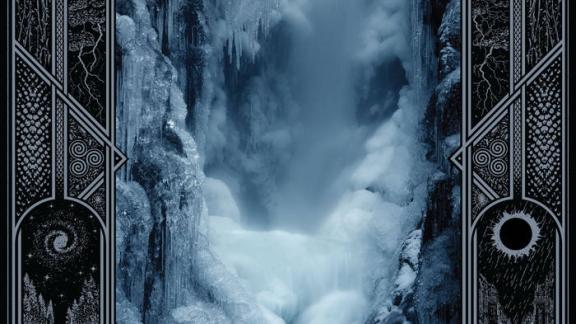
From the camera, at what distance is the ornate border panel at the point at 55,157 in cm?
273

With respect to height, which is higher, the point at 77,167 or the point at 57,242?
the point at 77,167

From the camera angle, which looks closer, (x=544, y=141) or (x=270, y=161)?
(x=544, y=141)

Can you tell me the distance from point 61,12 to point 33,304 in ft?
4.24

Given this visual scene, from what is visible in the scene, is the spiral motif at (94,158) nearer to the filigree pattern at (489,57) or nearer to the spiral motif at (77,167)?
the spiral motif at (77,167)

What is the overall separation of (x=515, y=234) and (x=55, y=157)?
6.69 ft

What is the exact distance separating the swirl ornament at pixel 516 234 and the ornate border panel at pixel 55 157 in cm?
172

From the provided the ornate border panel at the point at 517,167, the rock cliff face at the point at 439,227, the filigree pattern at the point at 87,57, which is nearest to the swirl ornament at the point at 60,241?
the filigree pattern at the point at 87,57

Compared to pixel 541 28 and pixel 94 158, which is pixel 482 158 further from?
pixel 94 158

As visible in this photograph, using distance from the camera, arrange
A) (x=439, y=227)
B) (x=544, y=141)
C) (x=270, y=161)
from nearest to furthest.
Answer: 1. (x=544, y=141)
2. (x=439, y=227)
3. (x=270, y=161)

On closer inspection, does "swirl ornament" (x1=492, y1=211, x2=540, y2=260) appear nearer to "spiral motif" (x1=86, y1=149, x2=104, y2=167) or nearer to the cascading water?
the cascading water

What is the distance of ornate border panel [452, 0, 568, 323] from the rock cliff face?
0.06 metres

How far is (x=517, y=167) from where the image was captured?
8.90ft

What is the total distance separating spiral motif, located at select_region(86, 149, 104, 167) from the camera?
9.00 ft

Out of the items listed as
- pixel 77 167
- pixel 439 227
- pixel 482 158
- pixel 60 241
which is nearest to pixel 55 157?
pixel 77 167
